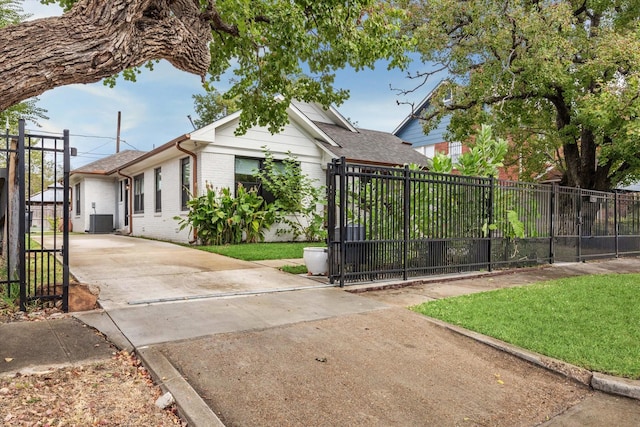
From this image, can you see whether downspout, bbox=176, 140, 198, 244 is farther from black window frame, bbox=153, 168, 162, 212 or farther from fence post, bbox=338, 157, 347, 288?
fence post, bbox=338, 157, 347, 288

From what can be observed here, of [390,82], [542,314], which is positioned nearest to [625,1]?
[390,82]

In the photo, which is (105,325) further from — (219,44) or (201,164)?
(201,164)

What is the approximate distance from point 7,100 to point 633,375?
18.6 feet

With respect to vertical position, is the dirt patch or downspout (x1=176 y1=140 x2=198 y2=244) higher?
downspout (x1=176 y1=140 x2=198 y2=244)

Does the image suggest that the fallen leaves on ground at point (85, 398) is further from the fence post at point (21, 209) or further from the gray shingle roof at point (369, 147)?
the gray shingle roof at point (369, 147)

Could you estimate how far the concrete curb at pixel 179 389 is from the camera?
265 centimetres

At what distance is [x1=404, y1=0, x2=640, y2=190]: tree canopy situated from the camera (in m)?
11.5

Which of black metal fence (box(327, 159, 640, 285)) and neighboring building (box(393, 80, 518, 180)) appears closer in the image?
black metal fence (box(327, 159, 640, 285))

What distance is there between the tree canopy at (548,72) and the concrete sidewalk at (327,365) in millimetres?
9744

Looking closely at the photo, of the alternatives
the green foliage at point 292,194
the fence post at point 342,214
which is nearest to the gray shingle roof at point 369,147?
the green foliage at point 292,194

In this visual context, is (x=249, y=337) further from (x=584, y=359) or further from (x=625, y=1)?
(x=625, y=1)

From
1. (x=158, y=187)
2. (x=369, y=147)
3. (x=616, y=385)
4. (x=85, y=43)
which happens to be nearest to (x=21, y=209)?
(x=85, y=43)

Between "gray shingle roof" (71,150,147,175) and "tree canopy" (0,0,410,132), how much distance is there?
13.4 m

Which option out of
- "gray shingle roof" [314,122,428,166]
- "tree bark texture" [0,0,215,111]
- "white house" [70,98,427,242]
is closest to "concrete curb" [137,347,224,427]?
"tree bark texture" [0,0,215,111]
